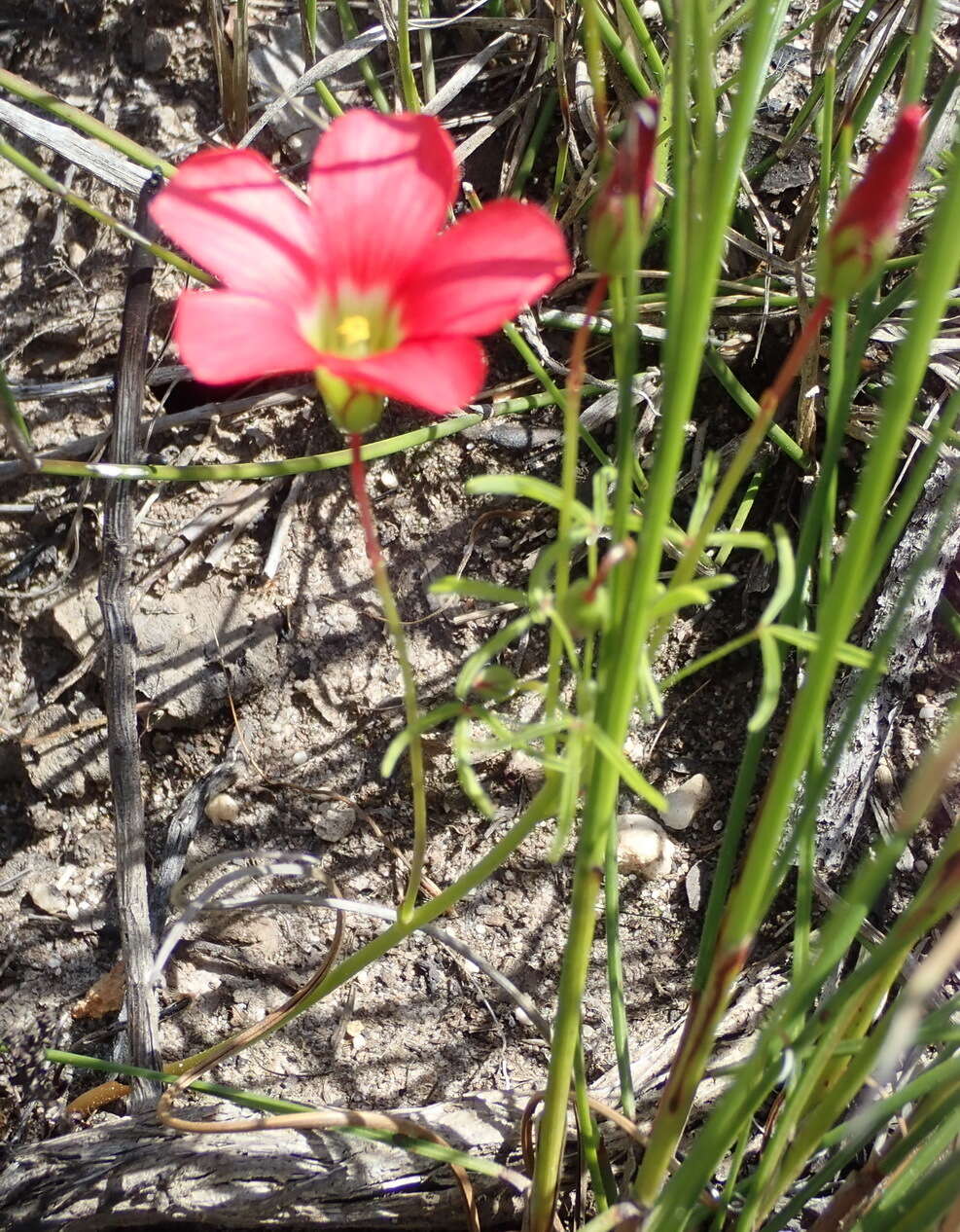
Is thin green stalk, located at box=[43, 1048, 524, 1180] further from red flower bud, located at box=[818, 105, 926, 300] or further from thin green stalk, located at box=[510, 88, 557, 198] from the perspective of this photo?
thin green stalk, located at box=[510, 88, 557, 198]

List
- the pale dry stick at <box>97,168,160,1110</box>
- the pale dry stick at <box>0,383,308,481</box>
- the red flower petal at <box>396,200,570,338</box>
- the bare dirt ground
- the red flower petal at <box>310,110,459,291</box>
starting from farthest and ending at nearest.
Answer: the pale dry stick at <box>0,383,308,481</box>, the bare dirt ground, the pale dry stick at <box>97,168,160,1110</box>, the red flower petal at <box>310,110,459,291</box>, the red flower petal at <box>396,200,570,338</box>

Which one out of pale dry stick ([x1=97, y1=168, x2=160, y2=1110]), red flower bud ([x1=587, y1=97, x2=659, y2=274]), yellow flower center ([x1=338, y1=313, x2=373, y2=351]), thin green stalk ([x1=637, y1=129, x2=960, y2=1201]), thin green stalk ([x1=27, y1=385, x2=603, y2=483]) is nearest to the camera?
thin green stalk ([x1=637, y1=129, x2=960, y2=1201])

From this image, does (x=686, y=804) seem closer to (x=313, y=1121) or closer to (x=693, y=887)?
(x=693, y=887)

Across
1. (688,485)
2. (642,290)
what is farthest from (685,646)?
(642,290)

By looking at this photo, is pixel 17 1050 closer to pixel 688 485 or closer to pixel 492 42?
pixel 688 485

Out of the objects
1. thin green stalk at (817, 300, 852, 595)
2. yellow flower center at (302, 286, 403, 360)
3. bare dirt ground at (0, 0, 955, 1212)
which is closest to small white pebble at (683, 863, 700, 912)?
bare dirt ground at (0, 0, 955, 1212)

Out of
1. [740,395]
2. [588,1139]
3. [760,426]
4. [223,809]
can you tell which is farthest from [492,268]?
[223,809]

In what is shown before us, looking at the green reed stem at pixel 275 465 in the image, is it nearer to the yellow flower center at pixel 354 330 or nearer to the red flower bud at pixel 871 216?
the yellow flower center at pixel 354 330
